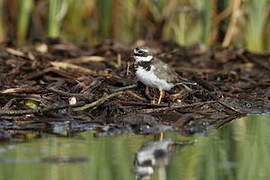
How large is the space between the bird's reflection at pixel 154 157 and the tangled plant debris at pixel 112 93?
1.78ft

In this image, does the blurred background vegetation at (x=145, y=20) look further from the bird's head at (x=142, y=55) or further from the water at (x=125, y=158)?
the water at (x=125, y=158)

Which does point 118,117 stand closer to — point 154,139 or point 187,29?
point 154,139

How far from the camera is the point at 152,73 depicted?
698 cm

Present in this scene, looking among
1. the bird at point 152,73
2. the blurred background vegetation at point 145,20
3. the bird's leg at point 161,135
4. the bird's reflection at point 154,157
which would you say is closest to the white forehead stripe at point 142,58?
the bird at point 152,73

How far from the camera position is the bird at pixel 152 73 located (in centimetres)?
696

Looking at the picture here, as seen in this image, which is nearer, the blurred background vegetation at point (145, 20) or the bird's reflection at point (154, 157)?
the bird's reflection at point (154, 157)

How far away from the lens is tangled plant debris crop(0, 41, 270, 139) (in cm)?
619

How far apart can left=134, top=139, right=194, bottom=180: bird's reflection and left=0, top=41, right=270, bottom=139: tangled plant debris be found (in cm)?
54

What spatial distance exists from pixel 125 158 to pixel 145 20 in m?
7.26

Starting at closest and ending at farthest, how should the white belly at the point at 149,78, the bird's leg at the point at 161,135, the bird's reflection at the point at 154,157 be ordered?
the bird's reflection at the point at 154,157 → the bird's leg at the point at 161,135 → the white belly at the point at 149,78

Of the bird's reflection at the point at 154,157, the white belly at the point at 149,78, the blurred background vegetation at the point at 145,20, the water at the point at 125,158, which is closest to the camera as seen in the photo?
the water at the point at 125,158

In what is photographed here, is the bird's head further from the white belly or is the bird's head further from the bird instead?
the white belly

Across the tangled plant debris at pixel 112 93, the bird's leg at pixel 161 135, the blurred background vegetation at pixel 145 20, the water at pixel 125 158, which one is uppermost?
the blurred background vegetation at pixel 145 20

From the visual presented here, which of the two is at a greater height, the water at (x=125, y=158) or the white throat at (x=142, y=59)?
the white throat at (x=142, y=59)
